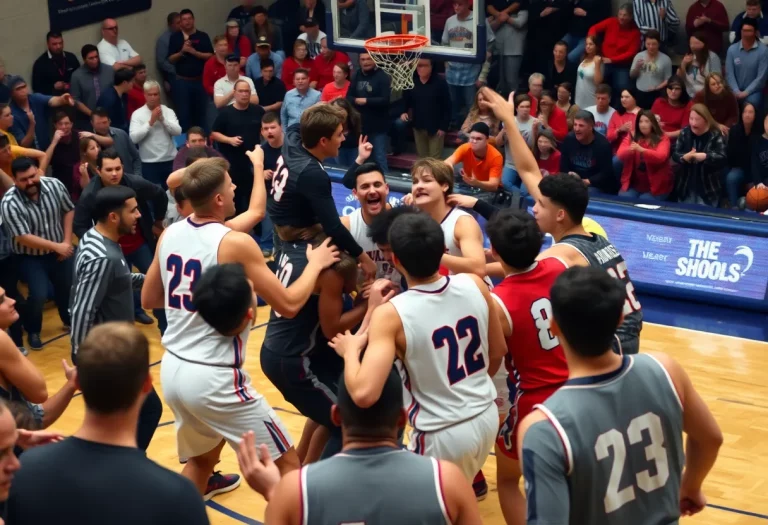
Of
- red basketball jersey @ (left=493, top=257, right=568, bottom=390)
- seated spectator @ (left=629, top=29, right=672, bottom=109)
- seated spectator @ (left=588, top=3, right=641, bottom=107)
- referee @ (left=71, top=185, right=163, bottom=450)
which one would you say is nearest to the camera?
red basketball jersey @ (left=493, top=257, right=568, bottom=390)

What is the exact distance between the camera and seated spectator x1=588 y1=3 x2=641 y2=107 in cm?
1500

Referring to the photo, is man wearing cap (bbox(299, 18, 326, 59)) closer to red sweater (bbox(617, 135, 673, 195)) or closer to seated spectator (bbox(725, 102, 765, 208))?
red sweater (bbox(617, 135, 673, 195))

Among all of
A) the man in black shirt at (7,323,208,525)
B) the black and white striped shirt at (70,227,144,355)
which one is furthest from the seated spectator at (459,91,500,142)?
the man in black shirt at (7,323,208,525)

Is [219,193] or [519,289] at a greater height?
[219,193]

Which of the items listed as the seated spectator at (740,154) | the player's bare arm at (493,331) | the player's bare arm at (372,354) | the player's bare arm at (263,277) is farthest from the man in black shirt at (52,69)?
the player's bare arm at (372,354)

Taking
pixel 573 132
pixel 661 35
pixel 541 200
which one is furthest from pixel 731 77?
pixel 541 200

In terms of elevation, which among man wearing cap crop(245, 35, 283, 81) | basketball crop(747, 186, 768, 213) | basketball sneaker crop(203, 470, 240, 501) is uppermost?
man wearing cap crop(245, 35, 283, 81)

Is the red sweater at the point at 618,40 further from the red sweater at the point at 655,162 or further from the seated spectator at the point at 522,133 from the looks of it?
the red sweater at the point at 655,162

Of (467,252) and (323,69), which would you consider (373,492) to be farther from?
(323,69)

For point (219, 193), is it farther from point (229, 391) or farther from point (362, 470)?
point (362, 470)

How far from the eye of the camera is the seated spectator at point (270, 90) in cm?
1544

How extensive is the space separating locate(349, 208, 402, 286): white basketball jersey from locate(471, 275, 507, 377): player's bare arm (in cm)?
162

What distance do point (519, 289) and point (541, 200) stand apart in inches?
24.4

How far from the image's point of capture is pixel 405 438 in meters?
7.67
